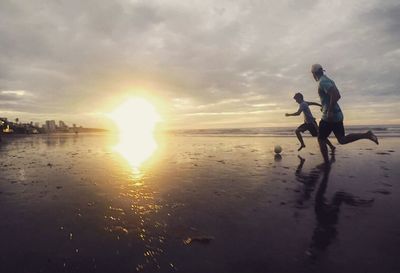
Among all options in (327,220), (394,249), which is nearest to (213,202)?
(327,220)

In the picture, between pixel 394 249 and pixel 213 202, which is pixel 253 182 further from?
pixel 394 249

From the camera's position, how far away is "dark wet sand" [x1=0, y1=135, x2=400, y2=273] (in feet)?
8.37

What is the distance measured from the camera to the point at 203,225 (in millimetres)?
3486

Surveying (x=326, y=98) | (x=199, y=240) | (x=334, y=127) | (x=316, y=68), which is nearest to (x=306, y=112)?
(x=334, y=127)

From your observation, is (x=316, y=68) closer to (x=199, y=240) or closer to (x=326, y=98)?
(x=326, y=98)

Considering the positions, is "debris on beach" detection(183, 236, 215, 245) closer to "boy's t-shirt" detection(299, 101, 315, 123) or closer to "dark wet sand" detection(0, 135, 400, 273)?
"dark wet sand" detection(0, 135, 400, 273)

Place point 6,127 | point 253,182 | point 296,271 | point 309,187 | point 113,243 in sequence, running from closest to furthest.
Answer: point 296,271 → point 113,243 → point 309,187 → point 253,182 → point 6,127

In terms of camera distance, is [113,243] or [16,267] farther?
[113,243]

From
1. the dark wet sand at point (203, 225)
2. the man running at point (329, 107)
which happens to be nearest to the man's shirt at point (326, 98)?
the man running at point (329, 107)

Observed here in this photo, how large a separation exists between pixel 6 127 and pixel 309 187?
76.5 meters

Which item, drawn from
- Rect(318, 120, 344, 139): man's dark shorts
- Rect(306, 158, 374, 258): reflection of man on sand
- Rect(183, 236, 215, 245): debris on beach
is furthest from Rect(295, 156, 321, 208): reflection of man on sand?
Rect(183, 236, 215, 245): debris on beach

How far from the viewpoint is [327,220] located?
3.59m

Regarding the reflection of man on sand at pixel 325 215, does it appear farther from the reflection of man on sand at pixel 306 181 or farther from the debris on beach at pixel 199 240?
the debris on beach at pixel 199 240

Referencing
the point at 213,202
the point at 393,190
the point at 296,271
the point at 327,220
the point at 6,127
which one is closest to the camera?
the point at 296,271
